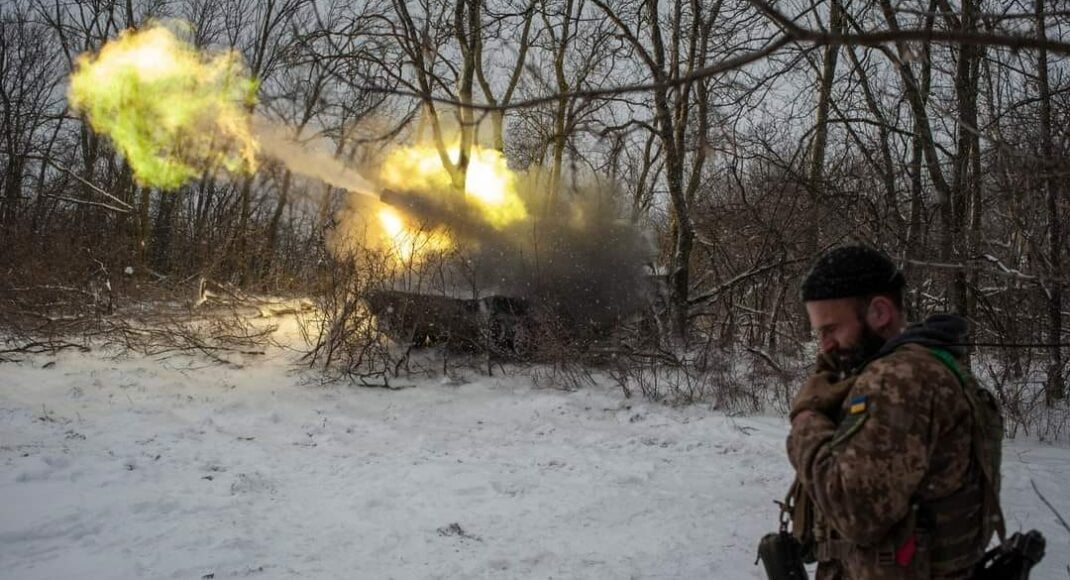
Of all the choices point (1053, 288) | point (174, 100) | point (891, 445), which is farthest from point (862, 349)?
point (174, 100)

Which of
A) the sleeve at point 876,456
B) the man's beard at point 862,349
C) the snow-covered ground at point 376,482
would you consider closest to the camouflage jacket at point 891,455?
the sleeve at point 876,456

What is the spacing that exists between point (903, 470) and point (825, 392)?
350mm

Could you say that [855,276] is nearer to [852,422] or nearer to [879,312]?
[879,312]

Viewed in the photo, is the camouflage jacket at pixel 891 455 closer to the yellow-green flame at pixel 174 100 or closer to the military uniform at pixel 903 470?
the military uniform at pixel 903 470

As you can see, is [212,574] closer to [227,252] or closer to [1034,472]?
[1034,472]

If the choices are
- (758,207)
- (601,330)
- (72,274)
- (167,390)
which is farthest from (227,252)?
(758,207)

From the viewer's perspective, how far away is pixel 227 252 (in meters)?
15.9

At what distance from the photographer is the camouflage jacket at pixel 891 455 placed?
1.96 metres

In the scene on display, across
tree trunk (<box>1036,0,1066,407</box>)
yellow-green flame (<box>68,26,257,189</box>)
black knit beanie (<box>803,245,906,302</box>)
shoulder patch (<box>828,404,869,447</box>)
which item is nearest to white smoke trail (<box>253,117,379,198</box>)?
yellow-green flame (<box>68,26,257,189</box>)

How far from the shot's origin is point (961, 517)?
2061mm

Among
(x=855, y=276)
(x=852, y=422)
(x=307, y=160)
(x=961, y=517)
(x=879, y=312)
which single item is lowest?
(x=961, y=517)

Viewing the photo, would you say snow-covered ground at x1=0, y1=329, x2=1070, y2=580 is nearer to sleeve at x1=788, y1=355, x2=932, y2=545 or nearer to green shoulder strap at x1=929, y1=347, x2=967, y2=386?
sleeve at x1=788, y1=355, x2=932, y2=545

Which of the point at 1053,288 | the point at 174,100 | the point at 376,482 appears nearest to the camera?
the point at 376,482

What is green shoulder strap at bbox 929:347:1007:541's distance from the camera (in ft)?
6.70
